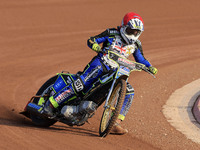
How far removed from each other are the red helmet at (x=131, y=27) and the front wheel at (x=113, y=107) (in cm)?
86

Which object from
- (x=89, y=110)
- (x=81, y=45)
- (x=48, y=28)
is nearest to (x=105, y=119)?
(x=89, y=110)

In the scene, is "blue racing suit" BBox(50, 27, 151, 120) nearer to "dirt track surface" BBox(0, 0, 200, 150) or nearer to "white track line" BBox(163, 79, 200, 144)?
"dirt track surface" BBox(0, 0, 200, 150)

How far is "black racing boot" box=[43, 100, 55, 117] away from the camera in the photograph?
8.31m

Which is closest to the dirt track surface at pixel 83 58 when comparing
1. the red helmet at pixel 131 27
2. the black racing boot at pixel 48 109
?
the black racing boot at pixel 48 109

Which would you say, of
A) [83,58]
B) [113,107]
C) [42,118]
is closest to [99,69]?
[113,107]

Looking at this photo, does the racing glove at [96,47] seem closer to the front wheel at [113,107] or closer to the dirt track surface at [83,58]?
the front wheel at [113,107]

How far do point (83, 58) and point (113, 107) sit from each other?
7.99 m

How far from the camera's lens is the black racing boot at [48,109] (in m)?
8.31

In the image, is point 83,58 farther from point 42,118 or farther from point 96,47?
point 96,47

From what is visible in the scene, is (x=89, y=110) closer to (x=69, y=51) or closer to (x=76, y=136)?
(x=76, y=136)

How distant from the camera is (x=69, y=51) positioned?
16.6 metres

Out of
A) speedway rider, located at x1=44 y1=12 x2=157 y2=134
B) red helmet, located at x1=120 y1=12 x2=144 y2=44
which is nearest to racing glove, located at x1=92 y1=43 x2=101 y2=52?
speedway rider, located at x1=44 y1=12 x2=157 y2=134

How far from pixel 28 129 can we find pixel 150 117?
2969 millimetres

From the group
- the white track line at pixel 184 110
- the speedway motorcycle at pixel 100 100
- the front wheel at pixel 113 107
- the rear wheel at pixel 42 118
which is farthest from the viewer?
the white track line at pixel 184 110
